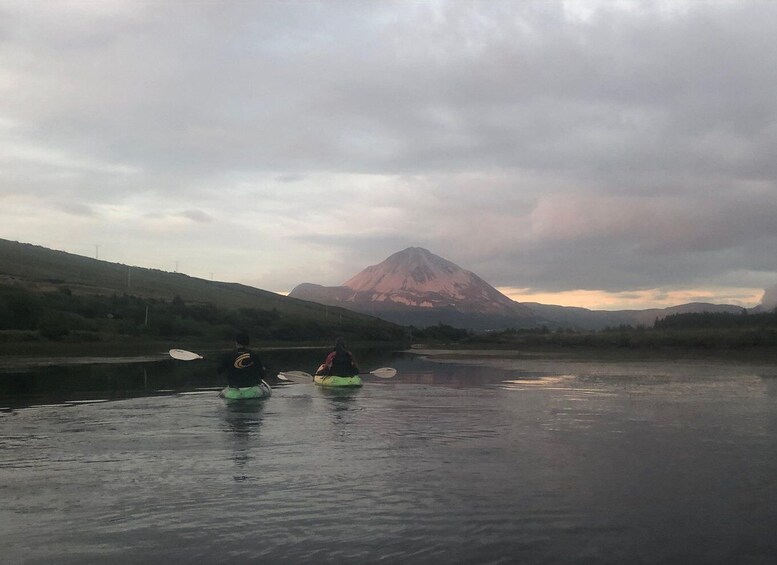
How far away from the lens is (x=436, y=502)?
32.6ft

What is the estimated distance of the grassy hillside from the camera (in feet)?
231

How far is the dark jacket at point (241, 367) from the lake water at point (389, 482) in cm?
A: 90

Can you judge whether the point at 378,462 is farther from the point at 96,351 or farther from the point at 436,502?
the point at 96,351

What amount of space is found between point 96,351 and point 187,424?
50.0 metres

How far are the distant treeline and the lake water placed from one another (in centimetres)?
5104

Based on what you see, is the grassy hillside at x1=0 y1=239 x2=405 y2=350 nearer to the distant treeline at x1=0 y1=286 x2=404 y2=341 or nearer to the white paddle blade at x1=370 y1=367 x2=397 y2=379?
the distant treeline at x1=0 y1=286 x2=404 y2=341

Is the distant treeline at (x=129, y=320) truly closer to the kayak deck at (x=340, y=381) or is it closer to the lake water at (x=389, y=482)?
the kayak deck at (x=340, y=381)

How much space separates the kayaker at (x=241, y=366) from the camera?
22.2m

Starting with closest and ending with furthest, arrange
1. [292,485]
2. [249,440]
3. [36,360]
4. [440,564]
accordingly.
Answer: [440,564]
[292,485]
[249,440]
[36,360]

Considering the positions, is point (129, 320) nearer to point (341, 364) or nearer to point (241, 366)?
point (341, 364)

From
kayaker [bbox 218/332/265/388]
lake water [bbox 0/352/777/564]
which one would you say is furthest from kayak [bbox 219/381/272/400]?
lake water [bbox 0/352/777/564]

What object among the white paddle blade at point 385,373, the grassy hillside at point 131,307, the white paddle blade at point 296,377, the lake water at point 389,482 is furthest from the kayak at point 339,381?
the grassy hillside at point 131,307

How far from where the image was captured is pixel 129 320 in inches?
3334

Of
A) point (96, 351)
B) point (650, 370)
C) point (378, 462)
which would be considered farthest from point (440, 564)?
point (96, 351)
